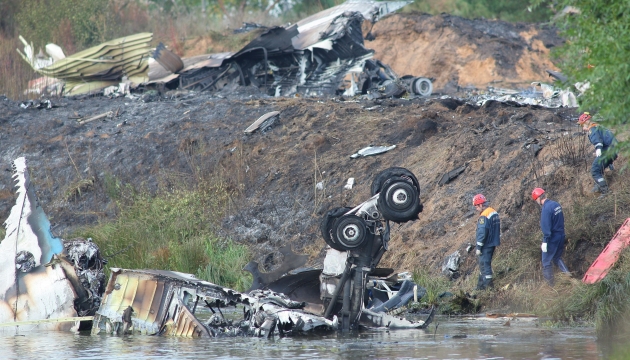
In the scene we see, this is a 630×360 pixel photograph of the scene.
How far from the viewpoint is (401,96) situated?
2564 cm

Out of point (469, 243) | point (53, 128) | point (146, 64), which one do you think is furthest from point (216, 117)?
point (469, 243)

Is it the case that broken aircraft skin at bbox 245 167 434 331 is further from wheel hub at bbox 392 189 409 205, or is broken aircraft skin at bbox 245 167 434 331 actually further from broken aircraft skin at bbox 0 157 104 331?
broken aircraft skin at bbox 0 157 104 331

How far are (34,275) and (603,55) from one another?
7.64m

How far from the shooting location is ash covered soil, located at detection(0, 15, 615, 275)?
54.3 ft

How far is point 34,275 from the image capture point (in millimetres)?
11305

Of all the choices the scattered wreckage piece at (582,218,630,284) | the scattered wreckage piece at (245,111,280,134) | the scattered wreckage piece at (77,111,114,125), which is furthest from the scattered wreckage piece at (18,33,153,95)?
the scattered wreckage piece at (582,218,630,284)

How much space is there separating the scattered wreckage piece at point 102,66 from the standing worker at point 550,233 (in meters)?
19.4

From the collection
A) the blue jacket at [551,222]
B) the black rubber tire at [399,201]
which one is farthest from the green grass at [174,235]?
the black rubber tire at [399,201]

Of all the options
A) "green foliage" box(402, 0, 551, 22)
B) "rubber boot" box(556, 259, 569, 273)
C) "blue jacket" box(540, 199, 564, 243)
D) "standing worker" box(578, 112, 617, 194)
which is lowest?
"rubber boot" box(556, 259, 569, 273)

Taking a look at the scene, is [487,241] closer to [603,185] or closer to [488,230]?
[488,230]

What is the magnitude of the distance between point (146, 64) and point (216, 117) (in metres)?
7.62

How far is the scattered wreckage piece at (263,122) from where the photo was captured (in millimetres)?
22656

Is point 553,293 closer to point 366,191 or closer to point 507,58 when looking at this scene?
point 366,191

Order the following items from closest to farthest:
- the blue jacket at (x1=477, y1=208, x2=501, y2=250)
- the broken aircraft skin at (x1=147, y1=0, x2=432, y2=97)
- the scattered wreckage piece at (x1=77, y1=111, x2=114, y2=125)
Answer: the blue jacket at (x1=477, y1=208, x2=501, y2=250)
the scattered wreckage piece at (x1=77, y1=111, x2=114, y2=125)
the broken aircraft skin at (x1=147, y1=0, x2=432, y2=97)
